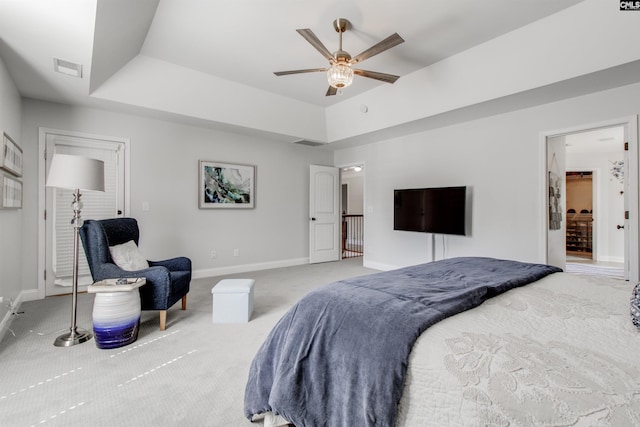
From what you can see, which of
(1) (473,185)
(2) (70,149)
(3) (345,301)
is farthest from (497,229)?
(2) (70,149)

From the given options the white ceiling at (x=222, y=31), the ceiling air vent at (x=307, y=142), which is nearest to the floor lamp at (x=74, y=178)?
the white ceiling at (x=222, y=31)

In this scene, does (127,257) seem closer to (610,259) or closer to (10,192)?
(10,192)

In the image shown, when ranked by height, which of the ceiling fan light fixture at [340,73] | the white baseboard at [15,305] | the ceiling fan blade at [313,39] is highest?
the ceiling fan blade at [313,39]

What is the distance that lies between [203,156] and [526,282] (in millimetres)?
4469

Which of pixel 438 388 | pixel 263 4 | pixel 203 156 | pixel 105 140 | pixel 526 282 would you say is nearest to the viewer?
pixel 438 388

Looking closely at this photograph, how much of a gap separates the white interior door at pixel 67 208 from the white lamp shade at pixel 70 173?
1734 mm

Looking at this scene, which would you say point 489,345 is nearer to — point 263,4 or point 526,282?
point 526,282

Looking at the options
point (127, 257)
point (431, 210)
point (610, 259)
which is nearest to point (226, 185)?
point (127, 257)

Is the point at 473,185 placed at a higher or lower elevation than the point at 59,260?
higher

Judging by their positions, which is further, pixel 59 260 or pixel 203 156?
pixel 203 156

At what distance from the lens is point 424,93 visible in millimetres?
3828

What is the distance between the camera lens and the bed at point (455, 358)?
77 centimetres

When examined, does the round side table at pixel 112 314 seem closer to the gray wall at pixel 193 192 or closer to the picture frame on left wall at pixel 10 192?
the picture frame on left wall at pixel 10 192

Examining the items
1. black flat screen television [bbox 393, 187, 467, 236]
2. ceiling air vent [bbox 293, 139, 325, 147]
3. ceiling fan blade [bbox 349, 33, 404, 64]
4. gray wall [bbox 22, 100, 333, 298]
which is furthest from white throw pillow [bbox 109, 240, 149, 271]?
black flat screen television [bbox 393, 187, 467, 236]
